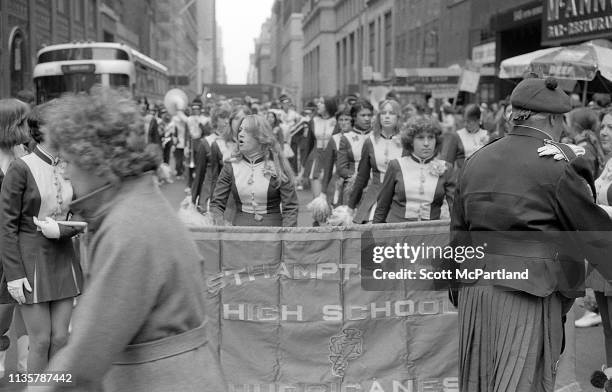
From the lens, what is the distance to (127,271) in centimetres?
251

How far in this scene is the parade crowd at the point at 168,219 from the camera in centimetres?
255

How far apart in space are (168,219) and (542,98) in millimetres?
2027

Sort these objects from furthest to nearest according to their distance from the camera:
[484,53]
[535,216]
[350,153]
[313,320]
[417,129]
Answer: [484,53] → [350,153] → [417,129] → [313,320] → [535,216]

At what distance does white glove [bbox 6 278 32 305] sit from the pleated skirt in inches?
101

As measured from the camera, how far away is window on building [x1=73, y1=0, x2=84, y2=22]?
51531 millimetres

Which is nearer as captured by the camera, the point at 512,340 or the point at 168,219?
the point at 168,219

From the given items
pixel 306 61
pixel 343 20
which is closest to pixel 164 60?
pixel 306 61

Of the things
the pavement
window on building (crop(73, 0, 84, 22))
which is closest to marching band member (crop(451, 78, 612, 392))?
the pavement

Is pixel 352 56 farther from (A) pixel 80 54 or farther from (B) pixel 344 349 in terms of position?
(B) pixel 344 349

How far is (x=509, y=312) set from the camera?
3910 millimetres

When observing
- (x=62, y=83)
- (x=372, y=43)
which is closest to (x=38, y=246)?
(x=62, y=83)

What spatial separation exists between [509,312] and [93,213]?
6.60 ft

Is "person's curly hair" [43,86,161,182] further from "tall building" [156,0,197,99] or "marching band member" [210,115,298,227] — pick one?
"tall building" [156,0,197,99]

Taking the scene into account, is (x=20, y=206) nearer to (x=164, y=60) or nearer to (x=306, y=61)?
(x=164, y=60)
